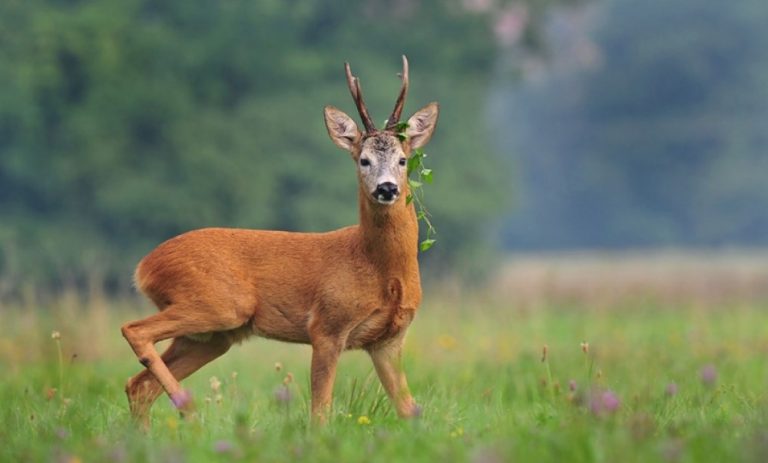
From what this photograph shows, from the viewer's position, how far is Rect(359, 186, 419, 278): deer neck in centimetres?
736

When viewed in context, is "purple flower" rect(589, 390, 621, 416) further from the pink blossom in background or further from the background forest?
the pink blossom in background

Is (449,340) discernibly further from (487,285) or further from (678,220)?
(678,220)

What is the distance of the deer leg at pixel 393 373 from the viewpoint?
734 cm

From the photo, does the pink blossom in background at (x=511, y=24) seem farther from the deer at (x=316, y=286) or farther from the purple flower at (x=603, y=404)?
the purple flower at (x=603, y=404)

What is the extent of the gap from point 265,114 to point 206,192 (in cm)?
173

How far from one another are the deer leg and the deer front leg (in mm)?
280

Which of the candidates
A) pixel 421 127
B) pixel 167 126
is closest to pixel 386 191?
pixel 421 127

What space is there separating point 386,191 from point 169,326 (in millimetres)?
1333

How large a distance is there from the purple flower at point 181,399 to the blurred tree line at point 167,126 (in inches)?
550

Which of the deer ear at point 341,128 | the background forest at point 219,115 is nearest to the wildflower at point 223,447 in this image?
the deer ear at point 341,128

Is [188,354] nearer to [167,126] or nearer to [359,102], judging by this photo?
[359,102]

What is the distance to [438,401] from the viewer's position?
296 inches

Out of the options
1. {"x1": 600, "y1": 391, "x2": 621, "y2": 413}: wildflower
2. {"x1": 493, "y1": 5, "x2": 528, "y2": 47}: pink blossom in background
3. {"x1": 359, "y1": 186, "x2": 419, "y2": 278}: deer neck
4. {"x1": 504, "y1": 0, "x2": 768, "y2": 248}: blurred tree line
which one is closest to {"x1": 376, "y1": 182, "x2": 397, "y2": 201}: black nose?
{"x1": 359, "y1": 186, "x2": 419, "y2": 278}: deer neck

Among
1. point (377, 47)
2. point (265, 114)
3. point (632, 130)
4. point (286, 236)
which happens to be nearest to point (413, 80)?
point (377, 47)
